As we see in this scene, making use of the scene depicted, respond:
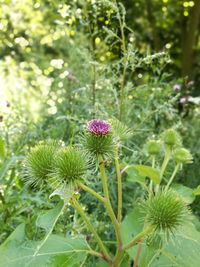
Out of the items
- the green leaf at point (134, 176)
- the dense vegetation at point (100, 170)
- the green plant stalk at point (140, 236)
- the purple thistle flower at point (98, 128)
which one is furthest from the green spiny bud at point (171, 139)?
the green plant stalk at point (140, 236)

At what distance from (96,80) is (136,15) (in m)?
4.13

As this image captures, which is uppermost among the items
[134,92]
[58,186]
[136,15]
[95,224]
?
[136,15]

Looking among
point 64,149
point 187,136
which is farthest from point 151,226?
point 187,136

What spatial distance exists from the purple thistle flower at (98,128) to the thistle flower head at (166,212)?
0.26 meters

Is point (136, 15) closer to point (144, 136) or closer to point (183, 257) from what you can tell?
point (144, 136)

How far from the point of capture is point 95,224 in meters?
2.60

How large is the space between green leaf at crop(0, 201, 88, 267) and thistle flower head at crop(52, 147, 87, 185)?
0.28ft

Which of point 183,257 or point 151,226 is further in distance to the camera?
point 183,257

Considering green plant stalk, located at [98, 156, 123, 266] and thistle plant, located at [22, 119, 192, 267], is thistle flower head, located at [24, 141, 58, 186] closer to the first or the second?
thistle plant, located at [22, 119, 192, 267]

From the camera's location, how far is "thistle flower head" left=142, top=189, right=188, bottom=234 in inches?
62.7

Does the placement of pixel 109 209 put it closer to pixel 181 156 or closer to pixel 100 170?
pixel 100 170

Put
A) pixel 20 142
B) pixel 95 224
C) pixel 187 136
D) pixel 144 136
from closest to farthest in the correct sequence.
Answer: pixel 95 224 < pixel 20 142 < pixel 144 136 < pixel 187 136

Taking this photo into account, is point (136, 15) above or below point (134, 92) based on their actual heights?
above

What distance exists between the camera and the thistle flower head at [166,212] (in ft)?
5.22
